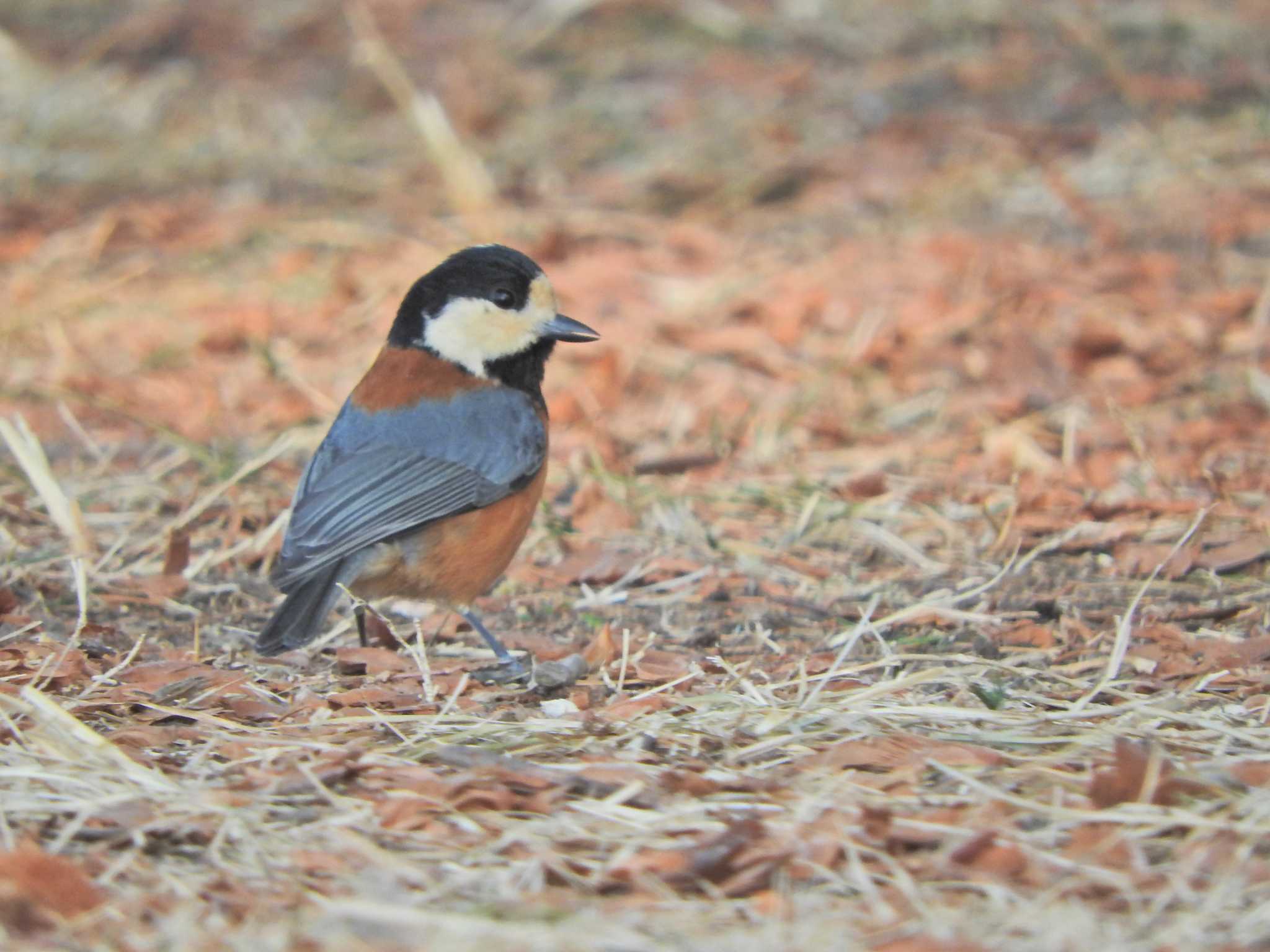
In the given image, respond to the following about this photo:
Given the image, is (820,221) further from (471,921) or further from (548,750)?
(471,921)

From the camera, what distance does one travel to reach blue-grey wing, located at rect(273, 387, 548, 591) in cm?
469

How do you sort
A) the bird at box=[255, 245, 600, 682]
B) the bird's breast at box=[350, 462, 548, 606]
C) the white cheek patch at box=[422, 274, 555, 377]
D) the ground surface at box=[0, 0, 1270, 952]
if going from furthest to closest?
the white cheek patch at box=[422, 274, 555, 377] → the bird's breast at box=[350, 462, 548, 606] → the bird at box=[255, 245, 600, 682] → the ground surface at box=[0, 0, 1270, 952]

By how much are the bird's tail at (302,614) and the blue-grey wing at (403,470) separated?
4 centimetres

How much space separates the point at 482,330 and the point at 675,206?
4565 mm

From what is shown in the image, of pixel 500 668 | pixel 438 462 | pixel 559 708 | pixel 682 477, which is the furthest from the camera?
pixel 682 477

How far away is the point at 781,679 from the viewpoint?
4156mm

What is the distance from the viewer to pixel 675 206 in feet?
31.8

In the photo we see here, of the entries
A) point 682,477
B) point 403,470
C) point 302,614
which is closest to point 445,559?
point 403,470

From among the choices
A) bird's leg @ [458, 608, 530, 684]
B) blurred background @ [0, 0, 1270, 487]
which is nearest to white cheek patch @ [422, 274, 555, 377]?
bird's leg @ [458, 608, 530, 684]

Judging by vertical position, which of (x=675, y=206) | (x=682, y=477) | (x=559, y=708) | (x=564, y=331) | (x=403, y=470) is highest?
(x=675, y=206)

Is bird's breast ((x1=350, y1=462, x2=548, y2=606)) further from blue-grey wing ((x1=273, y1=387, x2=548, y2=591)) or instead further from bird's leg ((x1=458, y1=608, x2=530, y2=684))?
bird's leg ((x1=458, y1=608, x2=530, y2=684))

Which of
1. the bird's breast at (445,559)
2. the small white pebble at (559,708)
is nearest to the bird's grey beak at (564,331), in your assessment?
the bird's breast at (445,559)

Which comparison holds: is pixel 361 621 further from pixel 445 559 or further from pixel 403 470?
pixel 403 470

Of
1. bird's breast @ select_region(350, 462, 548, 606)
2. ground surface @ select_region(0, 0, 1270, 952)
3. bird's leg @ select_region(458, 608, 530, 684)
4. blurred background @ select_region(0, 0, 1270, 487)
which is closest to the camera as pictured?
ground surface @ select_region(0, 0, 1270, 952)
